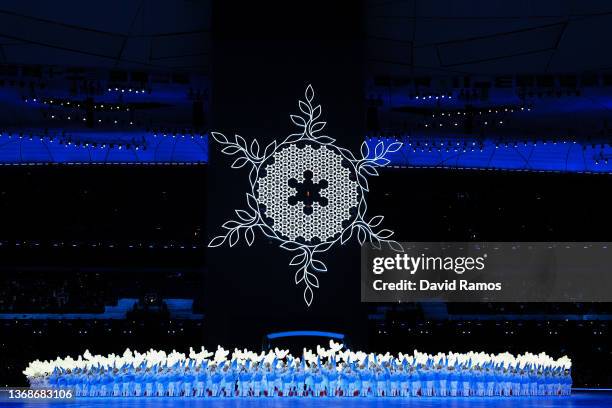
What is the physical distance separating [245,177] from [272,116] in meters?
0.80

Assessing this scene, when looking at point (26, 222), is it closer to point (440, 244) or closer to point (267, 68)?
point (440, 244)

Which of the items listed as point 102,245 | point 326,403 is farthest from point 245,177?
point 102,245

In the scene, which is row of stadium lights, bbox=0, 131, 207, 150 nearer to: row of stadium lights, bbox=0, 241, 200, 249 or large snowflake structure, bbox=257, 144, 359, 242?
row of stadium lights, bbox=0, 241, 200, 249

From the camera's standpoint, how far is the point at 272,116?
37.2 feet

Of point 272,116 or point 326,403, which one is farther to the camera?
point 272,116

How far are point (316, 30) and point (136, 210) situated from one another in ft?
52.1

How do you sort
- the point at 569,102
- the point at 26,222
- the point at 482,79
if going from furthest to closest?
1. the point at 26,222
2. the point at 569,102
3. the point at 482,79

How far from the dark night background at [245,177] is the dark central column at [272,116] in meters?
0.02

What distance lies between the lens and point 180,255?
2653 cm

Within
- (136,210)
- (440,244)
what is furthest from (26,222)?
(440,244)

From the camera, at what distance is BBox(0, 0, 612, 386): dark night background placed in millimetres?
11281

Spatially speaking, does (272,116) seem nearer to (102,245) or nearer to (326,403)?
(326,403)

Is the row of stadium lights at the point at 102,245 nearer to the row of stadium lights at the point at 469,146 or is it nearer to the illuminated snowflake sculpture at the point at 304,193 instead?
the row of stadium lights at the point at 469,146

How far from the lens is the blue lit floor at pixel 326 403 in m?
9.02
